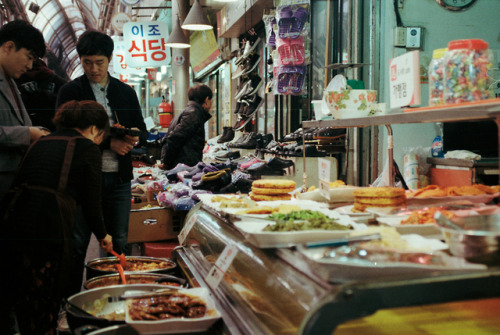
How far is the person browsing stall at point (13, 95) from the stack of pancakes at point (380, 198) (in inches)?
76.0

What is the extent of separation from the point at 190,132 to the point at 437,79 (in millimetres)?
4267

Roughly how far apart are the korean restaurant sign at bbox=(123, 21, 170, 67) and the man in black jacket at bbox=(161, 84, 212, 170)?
4.67 metres

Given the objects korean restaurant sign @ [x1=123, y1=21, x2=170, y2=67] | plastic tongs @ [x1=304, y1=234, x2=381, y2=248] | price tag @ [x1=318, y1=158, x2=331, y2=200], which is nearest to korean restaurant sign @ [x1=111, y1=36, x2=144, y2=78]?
korean restaurant sign @ [x1=123, y1=21, x2=170, y2=67]

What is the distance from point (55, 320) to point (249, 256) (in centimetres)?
134

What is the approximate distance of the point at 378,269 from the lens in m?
1.17

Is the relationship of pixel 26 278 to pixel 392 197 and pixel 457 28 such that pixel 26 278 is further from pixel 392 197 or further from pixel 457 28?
pixel 457 28

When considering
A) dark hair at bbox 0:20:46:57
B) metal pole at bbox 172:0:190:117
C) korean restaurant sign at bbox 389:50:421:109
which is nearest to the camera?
korean restaurant sign at bbox 389:50:421:109

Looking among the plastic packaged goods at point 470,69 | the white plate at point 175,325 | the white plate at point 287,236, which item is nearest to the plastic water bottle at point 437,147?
the plastic packaged goods at point 470,69

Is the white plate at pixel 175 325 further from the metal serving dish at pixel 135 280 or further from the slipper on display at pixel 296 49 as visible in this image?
the slipper on display at pixel 296 49

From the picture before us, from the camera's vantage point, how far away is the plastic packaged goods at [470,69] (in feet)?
5.31

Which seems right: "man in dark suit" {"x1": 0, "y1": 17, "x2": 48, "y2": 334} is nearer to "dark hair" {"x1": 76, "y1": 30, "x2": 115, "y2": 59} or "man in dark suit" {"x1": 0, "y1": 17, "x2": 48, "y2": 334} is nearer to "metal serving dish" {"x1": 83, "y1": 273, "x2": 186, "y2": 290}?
"dark hair" {"x1": 76, "y1": 30, "x2": 115, "y2": 59}

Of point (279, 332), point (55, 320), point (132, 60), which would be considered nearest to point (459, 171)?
point (279, 332)

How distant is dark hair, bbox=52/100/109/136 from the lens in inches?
110

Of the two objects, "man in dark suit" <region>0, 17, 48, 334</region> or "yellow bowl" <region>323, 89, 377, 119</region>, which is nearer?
"yellow bowl" <region>323, 89, 377, 119</region>
